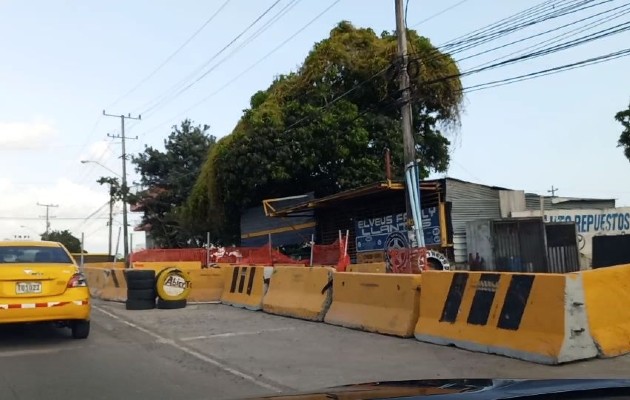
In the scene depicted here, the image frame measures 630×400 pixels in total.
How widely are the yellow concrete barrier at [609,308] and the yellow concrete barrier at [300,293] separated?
5609 mm

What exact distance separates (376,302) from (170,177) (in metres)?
39.2

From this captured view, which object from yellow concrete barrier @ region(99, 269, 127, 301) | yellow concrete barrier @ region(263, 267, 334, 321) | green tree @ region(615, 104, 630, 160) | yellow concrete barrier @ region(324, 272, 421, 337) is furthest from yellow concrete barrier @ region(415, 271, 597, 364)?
green tree @ region(615, 104, 630, 160)

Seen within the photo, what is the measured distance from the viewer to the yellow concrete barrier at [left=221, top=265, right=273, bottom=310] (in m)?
15.6

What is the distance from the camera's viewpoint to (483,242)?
63.3 feet

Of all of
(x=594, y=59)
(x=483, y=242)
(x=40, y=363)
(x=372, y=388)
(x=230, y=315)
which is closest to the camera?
(x=372, y=388)

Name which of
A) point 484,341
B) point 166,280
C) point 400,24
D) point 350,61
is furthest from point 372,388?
point 350,61

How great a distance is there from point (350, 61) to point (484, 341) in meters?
22.4

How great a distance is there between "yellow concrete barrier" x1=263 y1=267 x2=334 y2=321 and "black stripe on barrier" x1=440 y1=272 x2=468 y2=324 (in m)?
3.53

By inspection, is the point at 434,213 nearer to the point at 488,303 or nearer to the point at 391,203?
the point at 391,203

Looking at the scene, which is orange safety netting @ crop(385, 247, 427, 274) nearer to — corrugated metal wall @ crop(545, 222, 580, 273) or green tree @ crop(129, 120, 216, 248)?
corrugated metal wall @ crop(545, 222, 580, 273)

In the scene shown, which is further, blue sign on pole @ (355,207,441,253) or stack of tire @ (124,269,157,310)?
blue sign on pole @ (355,207,441,253)

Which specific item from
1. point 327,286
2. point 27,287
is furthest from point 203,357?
point 327,286

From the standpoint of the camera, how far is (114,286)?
20.4 meters

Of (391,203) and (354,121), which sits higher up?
(354,121)
